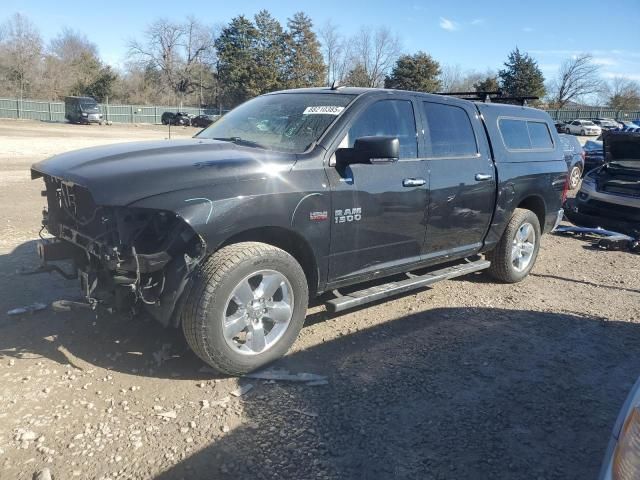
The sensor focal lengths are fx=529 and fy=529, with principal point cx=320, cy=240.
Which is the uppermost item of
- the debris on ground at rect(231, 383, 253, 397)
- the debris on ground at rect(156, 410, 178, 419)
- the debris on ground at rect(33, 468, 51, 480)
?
the debris on ground at rect(231, 383, 253, 397)

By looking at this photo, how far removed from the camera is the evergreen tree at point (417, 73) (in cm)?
5588

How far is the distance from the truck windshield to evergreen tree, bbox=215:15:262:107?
198 feet

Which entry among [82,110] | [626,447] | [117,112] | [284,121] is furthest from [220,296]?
[117,112]

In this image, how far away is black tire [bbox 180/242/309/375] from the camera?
3.27 metres

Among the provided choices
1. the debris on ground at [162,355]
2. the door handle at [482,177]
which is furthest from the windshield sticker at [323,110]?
the debris on ground at [162,355]

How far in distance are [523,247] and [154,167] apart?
14.4ft

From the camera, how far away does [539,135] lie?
20.5 ft

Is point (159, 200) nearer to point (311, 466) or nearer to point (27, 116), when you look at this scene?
point (311, 466)

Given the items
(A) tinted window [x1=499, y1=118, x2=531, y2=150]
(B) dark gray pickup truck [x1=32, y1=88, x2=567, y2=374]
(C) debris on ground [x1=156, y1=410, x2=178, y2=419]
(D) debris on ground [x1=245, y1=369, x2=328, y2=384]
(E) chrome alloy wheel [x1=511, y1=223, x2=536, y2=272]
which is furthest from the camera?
(E) chrome alloy wheel [x1=511, y1=223, x2=536, y2=272]

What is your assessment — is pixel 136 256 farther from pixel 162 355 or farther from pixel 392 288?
pixel 392 288

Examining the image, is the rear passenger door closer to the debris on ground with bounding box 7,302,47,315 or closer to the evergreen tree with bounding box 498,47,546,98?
the debris on ground with bounding box 7,302,47,315

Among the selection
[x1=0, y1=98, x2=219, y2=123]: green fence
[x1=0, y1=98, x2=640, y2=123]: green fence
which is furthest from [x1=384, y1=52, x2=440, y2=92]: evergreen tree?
[x1=0, y1=98, x2=219, y2=123]: green fence

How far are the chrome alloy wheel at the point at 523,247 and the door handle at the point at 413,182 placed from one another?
1.92m

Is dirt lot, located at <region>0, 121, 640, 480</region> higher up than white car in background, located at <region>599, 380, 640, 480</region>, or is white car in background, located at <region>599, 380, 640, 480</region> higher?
white car in background, located at <region>599, 380, 640, 480</region>
